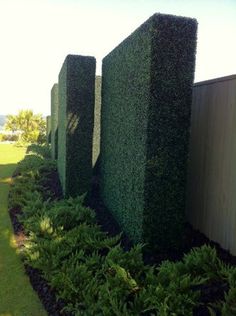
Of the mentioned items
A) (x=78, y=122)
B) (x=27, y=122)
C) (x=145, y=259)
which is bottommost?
(x=145, y=259)

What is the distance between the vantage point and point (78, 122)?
11.1m

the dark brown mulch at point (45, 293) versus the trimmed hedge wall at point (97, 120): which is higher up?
the trimmed hedge wall at point (97, 120)

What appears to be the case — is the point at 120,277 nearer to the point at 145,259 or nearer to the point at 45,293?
the point at 145,259

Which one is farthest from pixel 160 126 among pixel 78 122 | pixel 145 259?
pixel 78 122

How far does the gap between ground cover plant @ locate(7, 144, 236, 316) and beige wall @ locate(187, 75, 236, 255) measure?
905 mm

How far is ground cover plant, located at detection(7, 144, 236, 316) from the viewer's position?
5066 mm

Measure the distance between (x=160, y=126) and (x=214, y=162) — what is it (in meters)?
1.36

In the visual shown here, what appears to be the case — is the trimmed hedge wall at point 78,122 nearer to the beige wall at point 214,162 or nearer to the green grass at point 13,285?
the green grass at point 13,285

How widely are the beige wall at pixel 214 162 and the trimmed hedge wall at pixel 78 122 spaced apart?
13.4 feet

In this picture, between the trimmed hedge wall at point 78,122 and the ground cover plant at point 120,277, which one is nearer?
the ground cover plant at point 120,277

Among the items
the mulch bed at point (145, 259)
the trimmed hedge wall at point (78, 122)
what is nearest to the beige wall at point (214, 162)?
the mulch bed at point (145, 259)

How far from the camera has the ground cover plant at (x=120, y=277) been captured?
5.07 meters

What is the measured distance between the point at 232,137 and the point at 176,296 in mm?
2962

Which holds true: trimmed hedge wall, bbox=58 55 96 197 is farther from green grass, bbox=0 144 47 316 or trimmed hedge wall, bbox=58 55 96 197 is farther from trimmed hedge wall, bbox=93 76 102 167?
green grass, bbox=0 144 47 316
